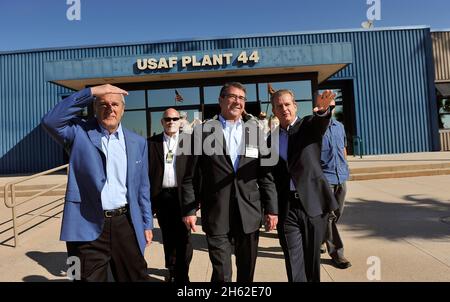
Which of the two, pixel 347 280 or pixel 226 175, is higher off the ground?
pixel 226 175

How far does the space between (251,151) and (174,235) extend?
150cm

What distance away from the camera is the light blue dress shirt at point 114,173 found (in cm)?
233

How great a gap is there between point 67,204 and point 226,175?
3.83ft

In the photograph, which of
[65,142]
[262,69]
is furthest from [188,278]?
[262,69]

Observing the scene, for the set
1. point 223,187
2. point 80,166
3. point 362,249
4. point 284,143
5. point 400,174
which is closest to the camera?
point 80,166

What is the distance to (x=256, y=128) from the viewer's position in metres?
2.80

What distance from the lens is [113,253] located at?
235 cm

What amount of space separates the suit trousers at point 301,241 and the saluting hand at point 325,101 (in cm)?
76

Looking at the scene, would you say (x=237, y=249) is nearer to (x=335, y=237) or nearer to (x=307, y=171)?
(x=307, y=171)

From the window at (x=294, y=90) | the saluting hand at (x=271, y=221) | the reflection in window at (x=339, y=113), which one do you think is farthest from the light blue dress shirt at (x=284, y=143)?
the reflection in window at (x=339, y=113)

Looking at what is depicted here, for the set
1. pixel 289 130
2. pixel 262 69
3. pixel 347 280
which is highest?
pixel 262 69

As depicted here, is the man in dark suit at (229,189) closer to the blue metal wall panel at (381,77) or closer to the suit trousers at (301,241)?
the suit trousers at (301,241)

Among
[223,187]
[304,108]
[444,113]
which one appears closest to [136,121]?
[304,108]

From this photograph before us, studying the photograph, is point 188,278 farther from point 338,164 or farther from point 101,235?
point 338,164
